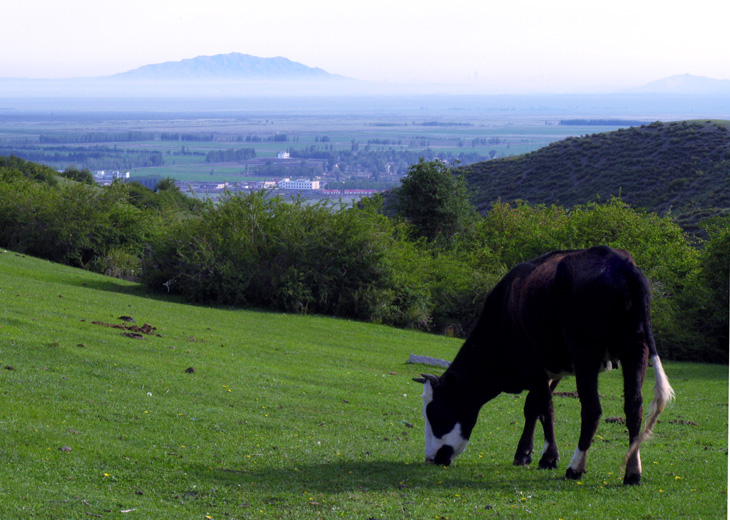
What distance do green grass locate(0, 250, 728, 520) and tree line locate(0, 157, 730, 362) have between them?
1024cm

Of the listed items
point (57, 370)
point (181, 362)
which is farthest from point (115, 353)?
point (57, 370)

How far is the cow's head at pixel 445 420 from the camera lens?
1074cm

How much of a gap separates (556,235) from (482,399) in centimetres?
2888

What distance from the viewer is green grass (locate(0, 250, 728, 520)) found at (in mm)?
8508

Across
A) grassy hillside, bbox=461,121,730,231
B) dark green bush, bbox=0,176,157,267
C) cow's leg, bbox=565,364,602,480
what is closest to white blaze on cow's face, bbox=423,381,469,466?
cow's leg, bbox=565,364,602,480

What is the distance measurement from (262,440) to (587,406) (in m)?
5.40

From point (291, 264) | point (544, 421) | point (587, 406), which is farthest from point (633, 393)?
point (291, 264)

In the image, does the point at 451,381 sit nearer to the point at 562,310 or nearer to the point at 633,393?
the point at 562,310

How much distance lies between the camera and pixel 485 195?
87.1 metres

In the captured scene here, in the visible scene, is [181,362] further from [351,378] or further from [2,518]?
[2,518]

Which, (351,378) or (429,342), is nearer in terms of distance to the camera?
(351,378)

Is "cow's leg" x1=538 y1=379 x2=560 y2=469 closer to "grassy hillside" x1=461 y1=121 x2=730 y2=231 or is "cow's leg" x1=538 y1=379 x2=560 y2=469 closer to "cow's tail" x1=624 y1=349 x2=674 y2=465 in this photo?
"cow's tail" x1=624 y1=349 x2=674 y2=465

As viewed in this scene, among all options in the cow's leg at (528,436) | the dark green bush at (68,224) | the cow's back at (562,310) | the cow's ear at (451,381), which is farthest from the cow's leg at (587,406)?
the dark green bush at (68,224)

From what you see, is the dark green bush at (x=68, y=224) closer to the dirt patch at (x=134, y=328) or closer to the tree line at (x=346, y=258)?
the tree line at (x=346, y=258)
